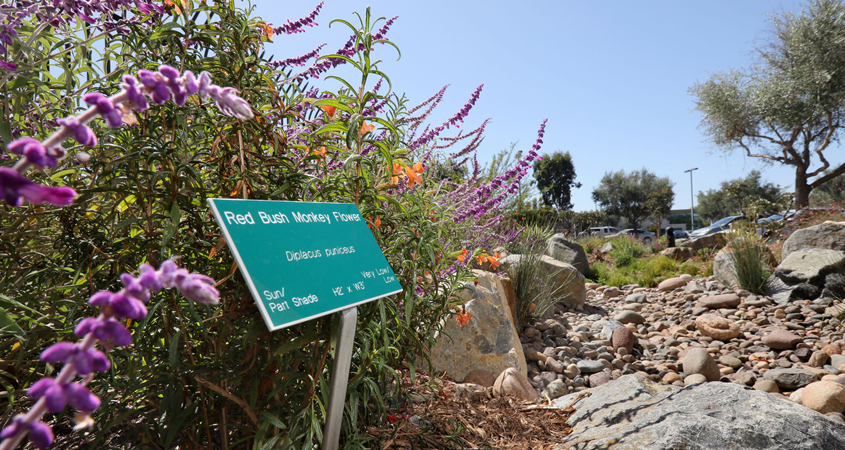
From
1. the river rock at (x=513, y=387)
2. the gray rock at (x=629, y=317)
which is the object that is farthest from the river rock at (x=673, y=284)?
the river rock at (x=513, y=387)

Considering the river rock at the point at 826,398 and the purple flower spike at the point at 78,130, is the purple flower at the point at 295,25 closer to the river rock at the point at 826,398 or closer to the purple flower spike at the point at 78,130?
the purple flower spike at the point at 78,130

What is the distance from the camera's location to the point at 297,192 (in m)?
1.55

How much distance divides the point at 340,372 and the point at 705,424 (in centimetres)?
174

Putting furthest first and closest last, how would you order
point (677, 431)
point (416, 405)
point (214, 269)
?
point (416, 405) < point (677, 431) < point (214, 269)

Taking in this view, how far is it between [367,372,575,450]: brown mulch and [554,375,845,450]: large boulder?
0.17m

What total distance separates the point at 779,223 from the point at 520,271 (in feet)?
35.9

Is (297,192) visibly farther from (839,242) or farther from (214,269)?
(839,242)

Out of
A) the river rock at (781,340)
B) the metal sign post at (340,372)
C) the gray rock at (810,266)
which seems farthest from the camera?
the gray rock at (810,266)

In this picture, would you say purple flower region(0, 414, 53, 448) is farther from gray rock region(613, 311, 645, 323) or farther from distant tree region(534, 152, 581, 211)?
distant tree region(534, 152, 581, 211)

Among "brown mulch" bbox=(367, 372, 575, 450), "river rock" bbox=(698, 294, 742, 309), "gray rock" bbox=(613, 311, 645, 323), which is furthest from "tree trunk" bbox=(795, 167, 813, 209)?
"brown mulch" bbox=(367, 372, 575, 450)

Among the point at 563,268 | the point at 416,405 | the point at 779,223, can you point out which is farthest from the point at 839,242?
the point at 416,405

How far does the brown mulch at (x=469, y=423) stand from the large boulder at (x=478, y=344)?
0.55 m

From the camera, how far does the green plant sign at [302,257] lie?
1009mm

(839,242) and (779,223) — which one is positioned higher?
(779,223)
